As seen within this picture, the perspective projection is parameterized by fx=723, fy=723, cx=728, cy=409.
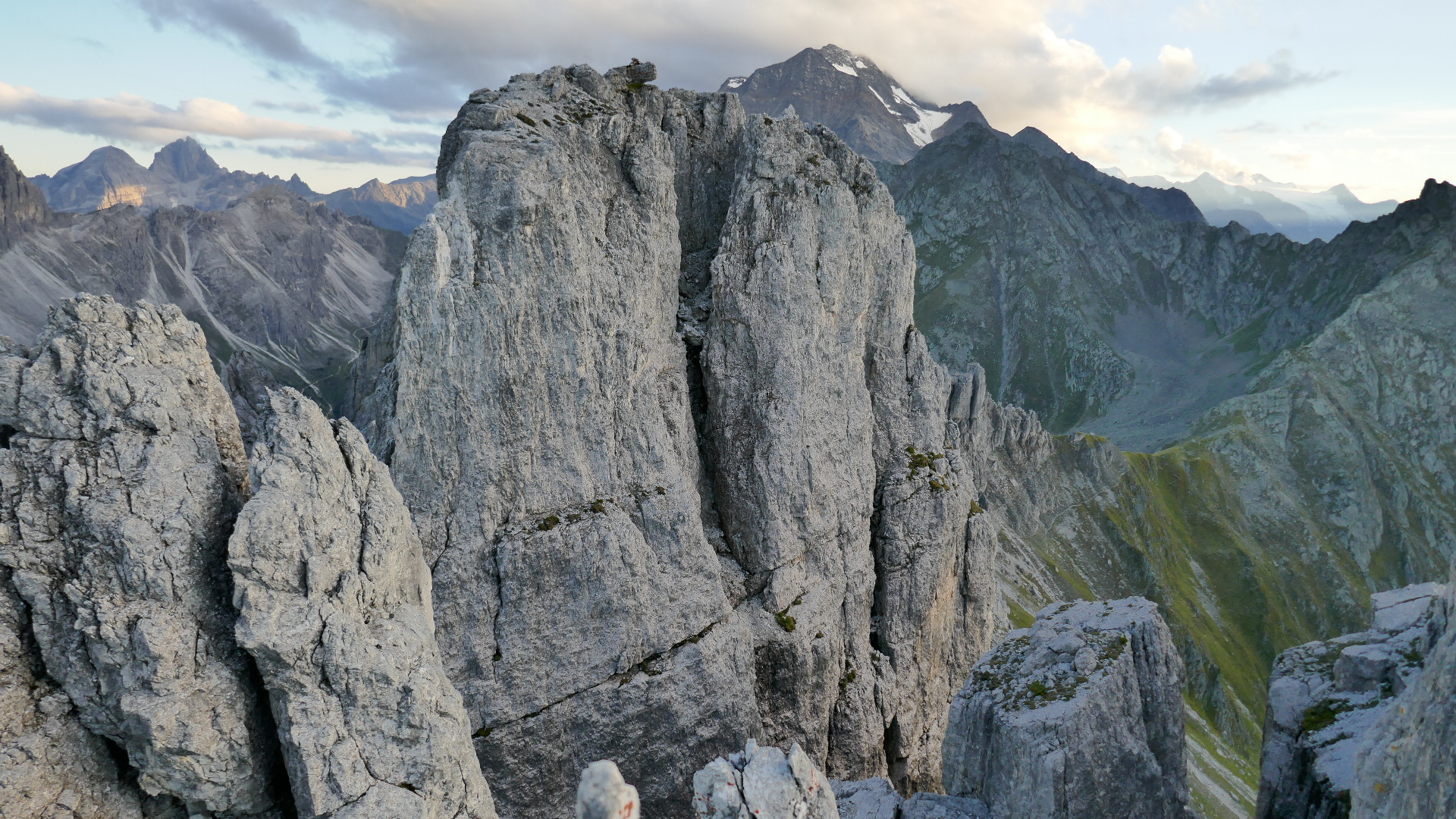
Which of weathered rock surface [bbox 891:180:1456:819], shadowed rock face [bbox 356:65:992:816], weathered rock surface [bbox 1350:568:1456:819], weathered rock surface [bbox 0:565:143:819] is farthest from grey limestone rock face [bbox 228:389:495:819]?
weathered rock surface [bbox 891:180:1456:819]

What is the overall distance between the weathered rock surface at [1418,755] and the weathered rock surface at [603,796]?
52.2 ft

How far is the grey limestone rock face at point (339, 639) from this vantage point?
18.6 meters

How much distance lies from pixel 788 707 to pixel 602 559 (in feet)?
45.8

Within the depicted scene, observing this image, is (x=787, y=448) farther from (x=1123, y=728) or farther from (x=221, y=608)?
(x=221, y=608)

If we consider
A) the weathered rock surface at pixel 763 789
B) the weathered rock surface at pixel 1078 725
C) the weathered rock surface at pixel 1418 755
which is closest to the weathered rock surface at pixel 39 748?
the weathered rock surface at pixel 763 789

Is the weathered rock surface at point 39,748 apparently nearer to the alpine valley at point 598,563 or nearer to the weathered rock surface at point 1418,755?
the alpine valley at point 598,563

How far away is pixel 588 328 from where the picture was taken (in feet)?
113

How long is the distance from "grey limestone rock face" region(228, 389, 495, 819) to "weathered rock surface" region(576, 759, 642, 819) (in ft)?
29.5

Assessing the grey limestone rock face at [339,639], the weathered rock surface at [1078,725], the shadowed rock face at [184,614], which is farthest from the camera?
the weathered rock surface at [1078,725]

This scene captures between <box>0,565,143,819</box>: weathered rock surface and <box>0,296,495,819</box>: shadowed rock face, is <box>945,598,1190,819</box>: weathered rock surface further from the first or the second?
<box>0,565,143,819</box>: weathered rock surface

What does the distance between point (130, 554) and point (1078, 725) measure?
2982cm

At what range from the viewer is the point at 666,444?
3706cm

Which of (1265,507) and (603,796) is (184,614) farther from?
(1265,507)

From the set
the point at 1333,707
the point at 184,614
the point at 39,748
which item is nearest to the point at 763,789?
the point at 184,614
